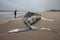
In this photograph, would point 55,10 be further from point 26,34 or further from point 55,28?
point 26,34

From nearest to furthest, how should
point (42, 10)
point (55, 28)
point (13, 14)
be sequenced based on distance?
point (55, 28) → point (13, 14) → point (42, 10)

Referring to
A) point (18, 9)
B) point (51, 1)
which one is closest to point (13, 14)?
point (18, 9)

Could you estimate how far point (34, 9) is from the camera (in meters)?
2.71

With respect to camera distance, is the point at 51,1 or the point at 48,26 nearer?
the point at 48,26

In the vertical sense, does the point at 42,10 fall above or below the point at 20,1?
below

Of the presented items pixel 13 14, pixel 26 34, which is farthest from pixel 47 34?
pixel 13 14

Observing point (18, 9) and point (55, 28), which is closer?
point (55, 28)

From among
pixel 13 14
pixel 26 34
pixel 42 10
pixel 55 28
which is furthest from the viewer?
pixel 42 10

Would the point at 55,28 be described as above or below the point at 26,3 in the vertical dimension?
below

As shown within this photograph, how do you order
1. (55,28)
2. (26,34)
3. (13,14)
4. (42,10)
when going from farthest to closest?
(42,10)
(13,14)
(55,28)
(26,34)

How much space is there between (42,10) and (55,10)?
0.30m

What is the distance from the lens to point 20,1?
2684mm

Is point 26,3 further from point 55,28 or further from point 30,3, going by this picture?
point 55,28

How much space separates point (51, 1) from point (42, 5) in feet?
0.71
